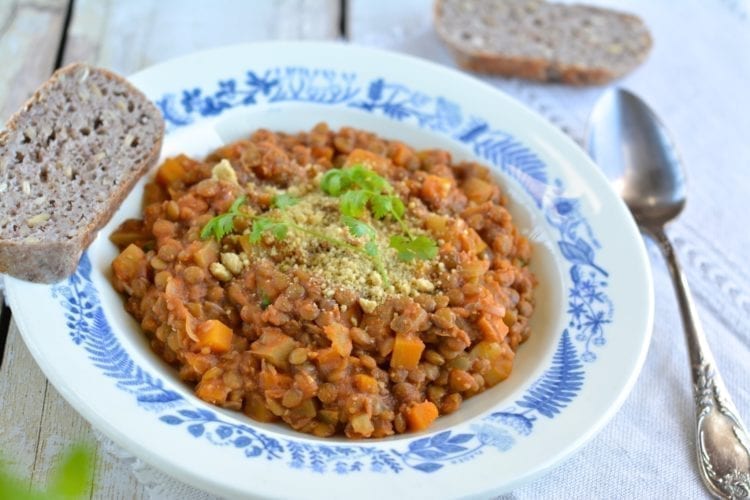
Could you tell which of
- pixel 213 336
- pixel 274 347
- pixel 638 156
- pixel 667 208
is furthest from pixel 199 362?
pixel 638 156

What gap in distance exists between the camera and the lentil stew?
124 inches

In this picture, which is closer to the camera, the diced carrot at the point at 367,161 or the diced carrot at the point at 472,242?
the diced carrot at the point at 472,242

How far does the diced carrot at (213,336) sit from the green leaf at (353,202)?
0.75 meters

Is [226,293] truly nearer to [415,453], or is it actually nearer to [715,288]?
[415,453]

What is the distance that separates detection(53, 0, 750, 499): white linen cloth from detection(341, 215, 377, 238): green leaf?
3.78ft

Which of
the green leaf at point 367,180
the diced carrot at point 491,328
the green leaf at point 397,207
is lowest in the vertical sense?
the diced carrot at point 491,328

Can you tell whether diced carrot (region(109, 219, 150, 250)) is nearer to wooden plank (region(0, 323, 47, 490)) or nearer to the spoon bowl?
wooden plank (region(0, 323, 47, 490))

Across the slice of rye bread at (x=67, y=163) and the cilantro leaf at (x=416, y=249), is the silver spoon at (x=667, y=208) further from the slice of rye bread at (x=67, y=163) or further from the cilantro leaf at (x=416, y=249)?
the slice of rye bread at (x=67, y=163)

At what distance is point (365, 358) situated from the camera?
10.5ft

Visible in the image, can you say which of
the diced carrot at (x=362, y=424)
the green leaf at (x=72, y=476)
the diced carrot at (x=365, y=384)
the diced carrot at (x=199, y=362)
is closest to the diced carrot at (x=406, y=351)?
the diced carrot at (x=365, y=384)

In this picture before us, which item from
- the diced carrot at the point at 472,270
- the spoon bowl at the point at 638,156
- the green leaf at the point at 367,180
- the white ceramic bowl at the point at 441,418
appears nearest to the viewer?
the white ceramic bowl at the point at 441,418

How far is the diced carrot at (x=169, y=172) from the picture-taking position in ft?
12.8

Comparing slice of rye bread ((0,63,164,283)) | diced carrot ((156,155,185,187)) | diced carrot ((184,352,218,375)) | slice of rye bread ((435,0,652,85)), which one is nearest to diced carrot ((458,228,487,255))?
diced carrot ((184,352,218,375))

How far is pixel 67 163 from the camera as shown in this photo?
3.58 meters
